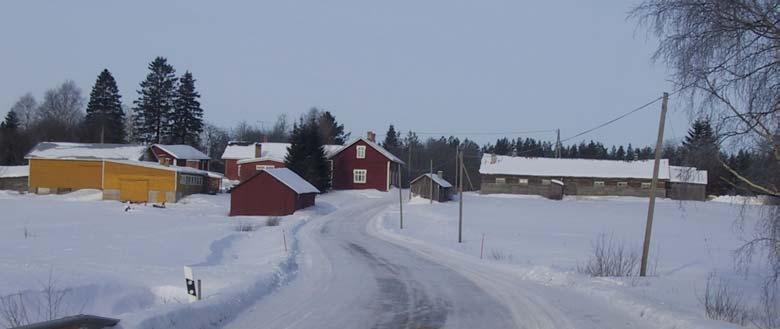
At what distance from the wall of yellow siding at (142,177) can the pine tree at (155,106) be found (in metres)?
30.1

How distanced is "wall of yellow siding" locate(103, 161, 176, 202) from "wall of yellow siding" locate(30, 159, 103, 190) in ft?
14.3

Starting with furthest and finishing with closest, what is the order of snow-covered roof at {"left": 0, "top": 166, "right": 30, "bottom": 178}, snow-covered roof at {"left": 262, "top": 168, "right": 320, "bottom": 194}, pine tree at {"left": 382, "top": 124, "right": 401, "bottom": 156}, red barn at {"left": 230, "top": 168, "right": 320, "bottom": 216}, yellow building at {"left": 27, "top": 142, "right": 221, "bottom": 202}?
1. pine tree at {"left": 382, "top": 124, "right": 401, "bottom": 156}
2. snow-covered roof at {"left": 0, "top": 166, "right": 30, "bottom": 178}
3. yellow building at {"left": 27, "top": 142, "right": 221, "bottom": 202}
4. snow-covered roof at {"left": 262, "top": 168, "right": 320, "bottom": 194}
5. red barn at {"left": 230, "top": 168, "right": 320, "bottom": 216}

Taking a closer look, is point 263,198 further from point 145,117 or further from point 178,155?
point 145,117

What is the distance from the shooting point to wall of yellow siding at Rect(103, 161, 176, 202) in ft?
190

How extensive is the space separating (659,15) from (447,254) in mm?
16082

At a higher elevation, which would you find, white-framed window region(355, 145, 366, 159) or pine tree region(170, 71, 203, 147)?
pine tree region(170, 71, 203, 147)

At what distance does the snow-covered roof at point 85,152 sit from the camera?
6256cm

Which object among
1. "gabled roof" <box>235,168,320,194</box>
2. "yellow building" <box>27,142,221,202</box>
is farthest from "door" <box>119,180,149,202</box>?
"gabled roof" <box>235,168,320,194</box>

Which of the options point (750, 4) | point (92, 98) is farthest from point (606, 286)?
point (92, 98)

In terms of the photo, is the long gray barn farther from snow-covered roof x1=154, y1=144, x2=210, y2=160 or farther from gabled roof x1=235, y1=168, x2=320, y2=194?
snow-covered roof x1=154, y1=144, x2=210, y2=160

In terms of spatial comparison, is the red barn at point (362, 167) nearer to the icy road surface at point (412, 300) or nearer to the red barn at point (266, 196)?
the red barn at point (266, 196)

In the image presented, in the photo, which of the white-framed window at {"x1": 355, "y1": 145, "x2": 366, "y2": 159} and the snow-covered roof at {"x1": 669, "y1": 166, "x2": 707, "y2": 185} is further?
the white-framed window at {"x1": 355, "y1": 145, "x2": 366, "y2": 159}

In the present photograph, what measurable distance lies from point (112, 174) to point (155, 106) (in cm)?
3161

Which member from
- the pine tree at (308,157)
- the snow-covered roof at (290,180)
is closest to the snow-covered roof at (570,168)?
the pine tree at (308,157)
